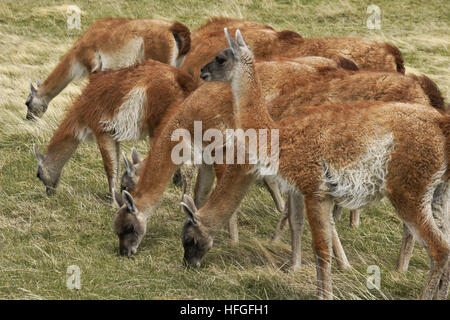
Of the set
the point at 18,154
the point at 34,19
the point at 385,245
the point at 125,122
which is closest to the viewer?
the point at 385,245

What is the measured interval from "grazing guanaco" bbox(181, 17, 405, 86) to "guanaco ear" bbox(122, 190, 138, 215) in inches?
117

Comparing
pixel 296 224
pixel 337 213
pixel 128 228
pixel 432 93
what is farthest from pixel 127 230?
pixel 432 93

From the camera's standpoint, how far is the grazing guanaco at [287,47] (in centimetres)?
855

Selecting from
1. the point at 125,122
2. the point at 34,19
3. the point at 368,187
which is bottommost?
the point at 34,19

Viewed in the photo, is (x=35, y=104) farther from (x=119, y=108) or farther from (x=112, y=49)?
(x=119, y=108)

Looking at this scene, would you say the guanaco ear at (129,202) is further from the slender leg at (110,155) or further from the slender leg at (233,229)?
the slender leg at (110,155)

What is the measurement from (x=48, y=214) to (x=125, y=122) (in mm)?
1358

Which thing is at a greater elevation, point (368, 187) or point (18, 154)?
point (368, 187)

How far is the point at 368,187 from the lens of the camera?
17.7 feet

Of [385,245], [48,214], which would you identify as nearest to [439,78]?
[385,245]

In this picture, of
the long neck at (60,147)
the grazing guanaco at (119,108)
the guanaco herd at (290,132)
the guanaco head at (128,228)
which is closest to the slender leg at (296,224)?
the guanaco herd at (290,132)

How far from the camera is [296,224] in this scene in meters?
6.50

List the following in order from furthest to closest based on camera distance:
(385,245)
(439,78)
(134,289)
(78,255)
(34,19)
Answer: (34,19) → (439,78) → (385,245) → (78,255) → (134,289)

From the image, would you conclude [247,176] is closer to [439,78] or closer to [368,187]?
[368,187]
